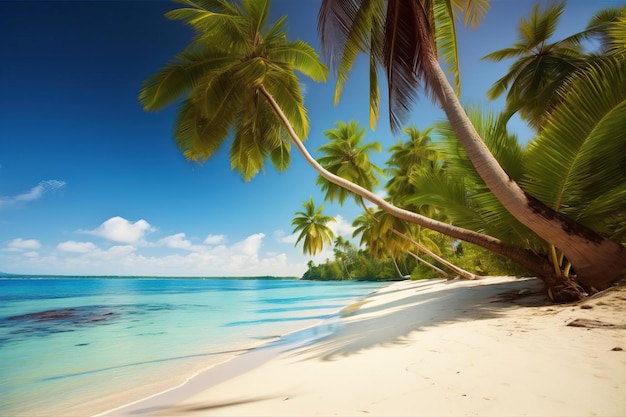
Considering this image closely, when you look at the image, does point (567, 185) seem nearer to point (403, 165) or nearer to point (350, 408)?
point (350, 408)

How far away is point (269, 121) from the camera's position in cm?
1027

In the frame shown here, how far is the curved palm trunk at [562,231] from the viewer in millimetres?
4727

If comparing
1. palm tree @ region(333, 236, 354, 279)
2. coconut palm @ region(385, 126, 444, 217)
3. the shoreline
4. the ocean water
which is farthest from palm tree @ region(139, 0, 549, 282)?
palm tree @ region(333, 236, 354, 279)

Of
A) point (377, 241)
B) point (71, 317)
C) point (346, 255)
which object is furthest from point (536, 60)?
point (346, 255)

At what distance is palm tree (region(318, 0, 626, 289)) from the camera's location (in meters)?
4.76

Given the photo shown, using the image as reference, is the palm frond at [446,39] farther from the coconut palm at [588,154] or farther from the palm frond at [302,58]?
the palm frond at [302,58]

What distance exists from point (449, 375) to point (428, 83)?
4863mm

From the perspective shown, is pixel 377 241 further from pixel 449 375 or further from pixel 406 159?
pixel 449 375

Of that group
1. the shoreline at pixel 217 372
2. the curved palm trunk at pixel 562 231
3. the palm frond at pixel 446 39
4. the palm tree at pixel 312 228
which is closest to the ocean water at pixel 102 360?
the shoreline at pixel 217 372

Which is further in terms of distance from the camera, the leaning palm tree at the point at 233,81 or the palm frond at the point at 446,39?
the leaning palm tree at the point at 233,81

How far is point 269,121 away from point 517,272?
8870 millimetres

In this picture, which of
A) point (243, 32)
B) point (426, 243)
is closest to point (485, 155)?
point (243, 32)

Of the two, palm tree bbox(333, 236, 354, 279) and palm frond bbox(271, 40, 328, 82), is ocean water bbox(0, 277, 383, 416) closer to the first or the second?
palm frond bbox(271, 40, 328, 82)

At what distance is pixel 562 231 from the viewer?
4.74m
